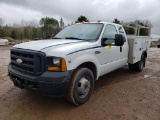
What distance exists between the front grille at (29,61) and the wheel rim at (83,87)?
0.89 metres

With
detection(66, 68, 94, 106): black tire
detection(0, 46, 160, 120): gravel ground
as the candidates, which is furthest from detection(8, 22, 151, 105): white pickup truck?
detection(0, 46, 160, 120): gravel ground

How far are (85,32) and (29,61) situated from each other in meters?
1.79

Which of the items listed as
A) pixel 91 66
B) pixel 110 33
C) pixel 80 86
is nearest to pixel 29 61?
pixel 80 86

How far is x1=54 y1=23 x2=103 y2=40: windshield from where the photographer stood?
14.0 feet

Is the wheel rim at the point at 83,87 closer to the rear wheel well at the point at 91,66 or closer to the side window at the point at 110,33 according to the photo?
the rear wheel well at the point at 91,66

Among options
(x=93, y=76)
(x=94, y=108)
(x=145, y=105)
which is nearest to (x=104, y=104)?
(x=94, y=108)

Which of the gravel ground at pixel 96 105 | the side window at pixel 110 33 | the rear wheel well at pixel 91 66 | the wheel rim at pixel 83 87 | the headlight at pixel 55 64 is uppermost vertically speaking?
the side window at pixel 110 33

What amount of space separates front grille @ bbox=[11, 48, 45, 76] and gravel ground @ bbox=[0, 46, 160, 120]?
2.73 feet

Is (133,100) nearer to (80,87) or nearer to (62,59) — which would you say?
(80,87)

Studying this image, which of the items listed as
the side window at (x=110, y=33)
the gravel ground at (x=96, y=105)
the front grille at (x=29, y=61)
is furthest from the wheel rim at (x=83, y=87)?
the side window at (x=110, y=33)

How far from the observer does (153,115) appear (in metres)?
3.39

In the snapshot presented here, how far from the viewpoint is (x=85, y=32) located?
14.6 ft

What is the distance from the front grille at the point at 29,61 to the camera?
10.3 feet

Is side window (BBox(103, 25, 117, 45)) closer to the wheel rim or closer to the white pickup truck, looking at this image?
the white pickup truck
